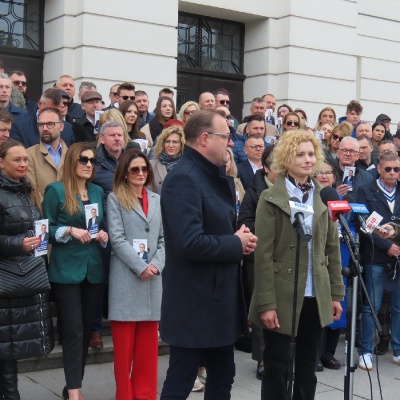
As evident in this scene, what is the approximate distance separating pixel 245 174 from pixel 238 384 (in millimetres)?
2300

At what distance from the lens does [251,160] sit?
7750 mm

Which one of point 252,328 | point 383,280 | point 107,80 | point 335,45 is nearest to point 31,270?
point 252,328

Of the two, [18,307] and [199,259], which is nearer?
[199,259]

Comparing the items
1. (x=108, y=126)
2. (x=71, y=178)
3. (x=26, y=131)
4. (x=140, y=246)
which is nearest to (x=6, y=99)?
(x=26, y=131)

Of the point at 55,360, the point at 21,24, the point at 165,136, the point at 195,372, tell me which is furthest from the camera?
the point at 21,24

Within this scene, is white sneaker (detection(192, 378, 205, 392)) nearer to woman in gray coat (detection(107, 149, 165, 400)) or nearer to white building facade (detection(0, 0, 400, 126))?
woman in gray coat (detection(107, 149, 165, 400))

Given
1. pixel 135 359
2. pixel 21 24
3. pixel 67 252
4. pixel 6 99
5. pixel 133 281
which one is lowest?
pixel 135 359

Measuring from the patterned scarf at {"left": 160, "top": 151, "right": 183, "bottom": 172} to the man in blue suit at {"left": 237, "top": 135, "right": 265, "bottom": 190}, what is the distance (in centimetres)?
84

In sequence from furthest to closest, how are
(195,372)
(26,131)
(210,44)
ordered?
(210,44) → (26,131) → (195,372)

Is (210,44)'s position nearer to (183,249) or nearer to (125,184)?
(125,184)

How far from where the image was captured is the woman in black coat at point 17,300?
202 inches

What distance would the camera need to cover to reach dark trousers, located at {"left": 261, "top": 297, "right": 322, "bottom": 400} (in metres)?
4.62

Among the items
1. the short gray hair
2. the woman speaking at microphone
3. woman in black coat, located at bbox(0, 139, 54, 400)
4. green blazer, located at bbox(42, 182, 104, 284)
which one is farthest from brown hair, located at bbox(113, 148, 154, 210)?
the woman speaking at microphone

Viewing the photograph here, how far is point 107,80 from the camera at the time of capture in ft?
39.2
